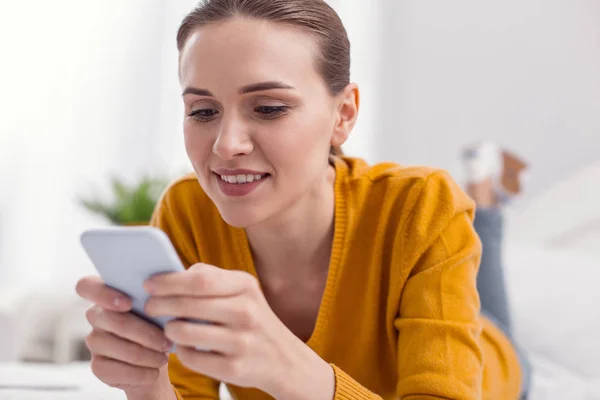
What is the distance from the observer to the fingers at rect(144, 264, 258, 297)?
2.05 feet

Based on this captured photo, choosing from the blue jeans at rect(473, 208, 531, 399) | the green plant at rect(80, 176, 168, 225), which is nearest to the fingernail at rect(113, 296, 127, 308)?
the blue jeans at rect(473, 208, 531, 399)

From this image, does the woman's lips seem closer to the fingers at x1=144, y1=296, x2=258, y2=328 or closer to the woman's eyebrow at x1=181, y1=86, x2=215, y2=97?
the woman's eyebrow at x1=181, y1=86, x2=215, y2=97

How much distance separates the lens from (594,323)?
5.42ft

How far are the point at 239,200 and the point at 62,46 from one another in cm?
218

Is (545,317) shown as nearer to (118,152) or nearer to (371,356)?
(371,356)

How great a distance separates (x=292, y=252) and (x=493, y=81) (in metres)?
1.84

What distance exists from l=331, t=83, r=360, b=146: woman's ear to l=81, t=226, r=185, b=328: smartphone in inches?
17.8

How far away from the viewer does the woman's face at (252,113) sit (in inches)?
33.8

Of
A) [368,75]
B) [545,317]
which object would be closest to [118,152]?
[368,75]

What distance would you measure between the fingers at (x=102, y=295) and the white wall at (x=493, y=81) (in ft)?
6.88

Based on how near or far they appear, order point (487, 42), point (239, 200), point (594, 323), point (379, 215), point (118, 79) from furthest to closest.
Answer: point (118, 79) < point (487, 42) < point (594, 323) < point (379, 215) < point (239, 200)

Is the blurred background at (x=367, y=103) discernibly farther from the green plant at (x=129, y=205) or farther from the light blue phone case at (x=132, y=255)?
the light blue phone case at (x=132, y=255)

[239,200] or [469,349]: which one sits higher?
[239,200]

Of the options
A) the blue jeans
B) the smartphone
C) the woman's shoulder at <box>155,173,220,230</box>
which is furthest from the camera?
the blue jeans
